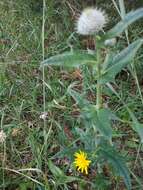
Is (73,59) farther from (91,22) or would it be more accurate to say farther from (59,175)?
(59,175)

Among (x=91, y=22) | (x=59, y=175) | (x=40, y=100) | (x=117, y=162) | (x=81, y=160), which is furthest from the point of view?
(x=40, y=100)

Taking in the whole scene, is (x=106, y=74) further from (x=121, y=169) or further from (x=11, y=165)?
(x=11, y=165)

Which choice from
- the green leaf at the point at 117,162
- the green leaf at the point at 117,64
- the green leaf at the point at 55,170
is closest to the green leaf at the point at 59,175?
the green leaf at the point at 55,170

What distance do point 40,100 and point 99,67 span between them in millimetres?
837

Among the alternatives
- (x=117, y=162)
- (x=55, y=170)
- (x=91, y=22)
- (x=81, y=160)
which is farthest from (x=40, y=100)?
(x=91, y=22)

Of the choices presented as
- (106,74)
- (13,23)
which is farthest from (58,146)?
(13,23)

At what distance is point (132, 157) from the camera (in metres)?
1.93

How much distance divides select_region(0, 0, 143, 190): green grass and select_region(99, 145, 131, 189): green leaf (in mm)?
161

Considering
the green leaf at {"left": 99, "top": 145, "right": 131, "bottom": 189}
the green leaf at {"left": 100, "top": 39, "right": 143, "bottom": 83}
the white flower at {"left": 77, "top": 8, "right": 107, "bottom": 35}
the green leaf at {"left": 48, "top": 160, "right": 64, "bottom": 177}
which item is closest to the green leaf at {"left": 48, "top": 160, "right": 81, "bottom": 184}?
the green leaf at {"left": 48, "top": 160, "right": 64, "bottom": 177}

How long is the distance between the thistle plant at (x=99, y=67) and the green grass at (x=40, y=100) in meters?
0.13

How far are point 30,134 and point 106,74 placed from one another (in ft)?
2.15

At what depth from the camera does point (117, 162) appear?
161cm

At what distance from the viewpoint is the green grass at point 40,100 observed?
1.93 m

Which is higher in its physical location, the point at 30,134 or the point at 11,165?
the point at 30,134
